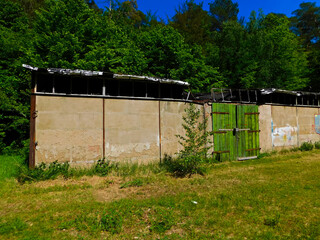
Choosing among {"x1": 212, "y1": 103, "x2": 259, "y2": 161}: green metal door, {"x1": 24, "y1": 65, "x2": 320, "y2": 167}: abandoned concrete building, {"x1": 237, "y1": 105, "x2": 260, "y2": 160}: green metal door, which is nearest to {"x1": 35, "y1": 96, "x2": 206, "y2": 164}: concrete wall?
{"x1": 24, "y1": 65, "x2": 320, "y2": 167}: abandoned concrete building

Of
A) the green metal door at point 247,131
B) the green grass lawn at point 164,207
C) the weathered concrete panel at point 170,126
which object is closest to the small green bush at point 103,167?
the green grass lawn at point 164,207

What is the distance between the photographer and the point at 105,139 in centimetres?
757

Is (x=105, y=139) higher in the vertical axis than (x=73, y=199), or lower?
higher

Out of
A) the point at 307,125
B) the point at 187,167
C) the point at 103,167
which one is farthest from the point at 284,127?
the point at 103,167

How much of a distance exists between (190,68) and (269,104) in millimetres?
7956

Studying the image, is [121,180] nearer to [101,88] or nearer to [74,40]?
[101,88]

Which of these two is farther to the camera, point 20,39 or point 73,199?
point 20,39

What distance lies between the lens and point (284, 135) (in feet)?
39.8

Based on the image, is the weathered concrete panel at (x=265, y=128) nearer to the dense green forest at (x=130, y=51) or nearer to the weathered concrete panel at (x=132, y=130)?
the weathered concrete panel at (x=132, y=130)

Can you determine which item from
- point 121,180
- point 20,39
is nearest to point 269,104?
point 121,180

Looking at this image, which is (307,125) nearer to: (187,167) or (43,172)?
(187,167)

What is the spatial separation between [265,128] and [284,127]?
187cm

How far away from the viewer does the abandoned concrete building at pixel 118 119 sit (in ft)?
22.7

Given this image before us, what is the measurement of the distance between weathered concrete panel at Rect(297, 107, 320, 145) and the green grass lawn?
7279 millimetres
